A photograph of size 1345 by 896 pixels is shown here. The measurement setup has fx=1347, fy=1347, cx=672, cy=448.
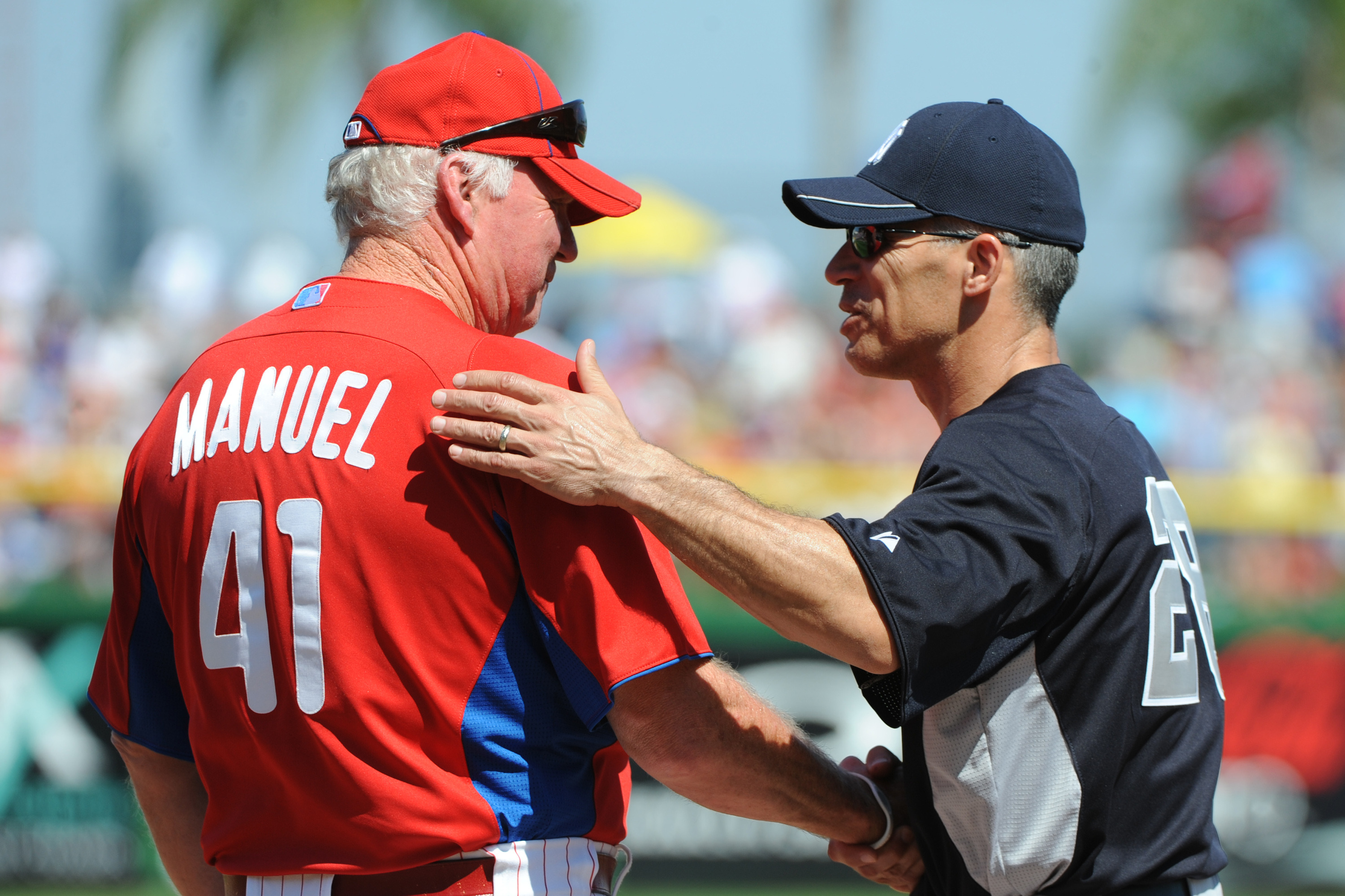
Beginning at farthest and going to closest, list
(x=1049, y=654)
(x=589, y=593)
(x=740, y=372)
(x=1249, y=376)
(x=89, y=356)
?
1. (x=740, y=372)
2. (x=89, y=356)
3. (x=1249, y=376)
4. (x=1049, y=654)
5. (x=589, y=593)

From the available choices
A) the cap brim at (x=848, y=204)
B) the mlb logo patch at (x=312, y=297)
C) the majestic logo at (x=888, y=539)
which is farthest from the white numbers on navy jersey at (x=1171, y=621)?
the mlb logo patch at (x=312, y=297)

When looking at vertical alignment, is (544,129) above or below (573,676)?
above

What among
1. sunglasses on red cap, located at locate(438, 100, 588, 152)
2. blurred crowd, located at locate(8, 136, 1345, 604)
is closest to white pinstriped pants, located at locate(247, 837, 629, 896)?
sunglasses on red cap, located at locate(438, 100, 588, 152)

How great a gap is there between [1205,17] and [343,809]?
21.7m

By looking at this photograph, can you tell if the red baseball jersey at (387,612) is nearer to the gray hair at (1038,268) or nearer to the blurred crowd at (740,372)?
the gray hair at (1038,268)

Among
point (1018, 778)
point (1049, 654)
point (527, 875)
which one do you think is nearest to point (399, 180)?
point (527, 875)

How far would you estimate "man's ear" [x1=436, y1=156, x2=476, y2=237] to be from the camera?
7.79 feet

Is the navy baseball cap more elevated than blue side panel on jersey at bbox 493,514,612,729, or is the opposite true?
the navy baseball cap

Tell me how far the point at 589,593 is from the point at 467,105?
0.90 metres

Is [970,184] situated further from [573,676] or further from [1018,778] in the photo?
[573,676]

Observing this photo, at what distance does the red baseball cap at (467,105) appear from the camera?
2371 mm

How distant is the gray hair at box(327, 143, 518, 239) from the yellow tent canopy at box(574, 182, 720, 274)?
471 inches

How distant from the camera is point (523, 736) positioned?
2207mm

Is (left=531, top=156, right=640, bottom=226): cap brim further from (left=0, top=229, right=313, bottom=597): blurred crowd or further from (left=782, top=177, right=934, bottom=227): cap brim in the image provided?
(left=0, top=229, right=313, bottom=597): blurred crowd
